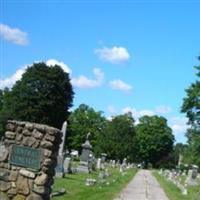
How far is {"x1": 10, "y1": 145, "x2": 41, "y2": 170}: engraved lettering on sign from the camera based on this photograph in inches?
530

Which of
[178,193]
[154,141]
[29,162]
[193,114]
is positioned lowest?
[29,162]

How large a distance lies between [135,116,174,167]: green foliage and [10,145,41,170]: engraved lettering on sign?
107 m

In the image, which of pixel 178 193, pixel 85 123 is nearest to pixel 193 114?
pixel 178 193

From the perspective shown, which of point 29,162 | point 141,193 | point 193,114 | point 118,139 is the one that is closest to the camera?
point 29,162

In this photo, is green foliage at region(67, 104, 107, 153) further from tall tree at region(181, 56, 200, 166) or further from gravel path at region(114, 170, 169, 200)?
gravel path at region(114, 170, 169, 200)

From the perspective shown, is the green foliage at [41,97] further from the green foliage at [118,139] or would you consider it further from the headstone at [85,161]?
the headstone at [85,161]

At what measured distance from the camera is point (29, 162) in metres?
13.5

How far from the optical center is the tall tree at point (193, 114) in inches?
2114

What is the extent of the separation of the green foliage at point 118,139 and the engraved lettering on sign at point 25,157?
85041 mm

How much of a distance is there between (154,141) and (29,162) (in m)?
111

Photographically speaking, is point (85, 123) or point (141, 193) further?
point (85, 123)

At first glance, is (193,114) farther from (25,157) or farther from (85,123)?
(85,123)

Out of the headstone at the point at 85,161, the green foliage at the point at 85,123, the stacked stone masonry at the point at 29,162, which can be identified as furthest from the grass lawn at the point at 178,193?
the green foliage at the point at 85,123

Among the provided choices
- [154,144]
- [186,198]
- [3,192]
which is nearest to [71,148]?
[154,144]
